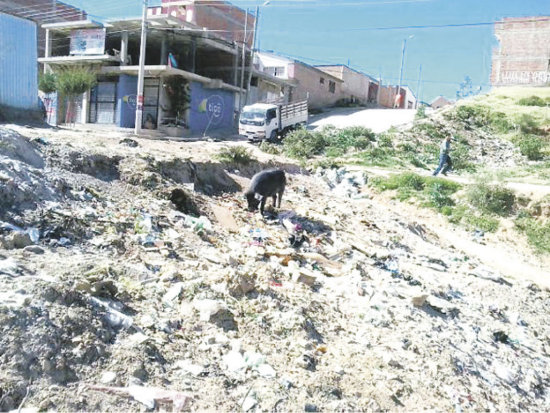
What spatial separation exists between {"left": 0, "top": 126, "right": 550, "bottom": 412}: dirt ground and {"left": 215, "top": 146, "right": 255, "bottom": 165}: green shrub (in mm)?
1877

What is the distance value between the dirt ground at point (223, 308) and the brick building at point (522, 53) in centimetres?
3209

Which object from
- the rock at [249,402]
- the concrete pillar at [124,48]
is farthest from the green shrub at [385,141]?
the rock at [249,402]

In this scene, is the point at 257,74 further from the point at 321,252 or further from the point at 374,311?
the point at 374,311

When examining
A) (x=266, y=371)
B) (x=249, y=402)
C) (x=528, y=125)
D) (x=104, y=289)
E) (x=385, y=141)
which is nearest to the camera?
(x=249, y=402)

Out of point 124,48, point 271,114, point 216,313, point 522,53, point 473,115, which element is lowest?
point 216,313

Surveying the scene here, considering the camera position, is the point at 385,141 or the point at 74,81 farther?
the point at 74,81

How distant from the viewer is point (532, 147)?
81.5 feet

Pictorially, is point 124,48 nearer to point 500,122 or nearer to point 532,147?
point 500,122

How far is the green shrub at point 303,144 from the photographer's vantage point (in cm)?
2175

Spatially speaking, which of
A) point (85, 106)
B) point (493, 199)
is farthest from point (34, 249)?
point (85, 106)

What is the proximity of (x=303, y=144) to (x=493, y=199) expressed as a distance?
928cm

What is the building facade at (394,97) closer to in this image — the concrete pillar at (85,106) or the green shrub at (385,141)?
the green shrub at (385,141)

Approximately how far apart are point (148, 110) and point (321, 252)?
68.5ft

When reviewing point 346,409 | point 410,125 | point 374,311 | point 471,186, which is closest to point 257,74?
point 410,125
